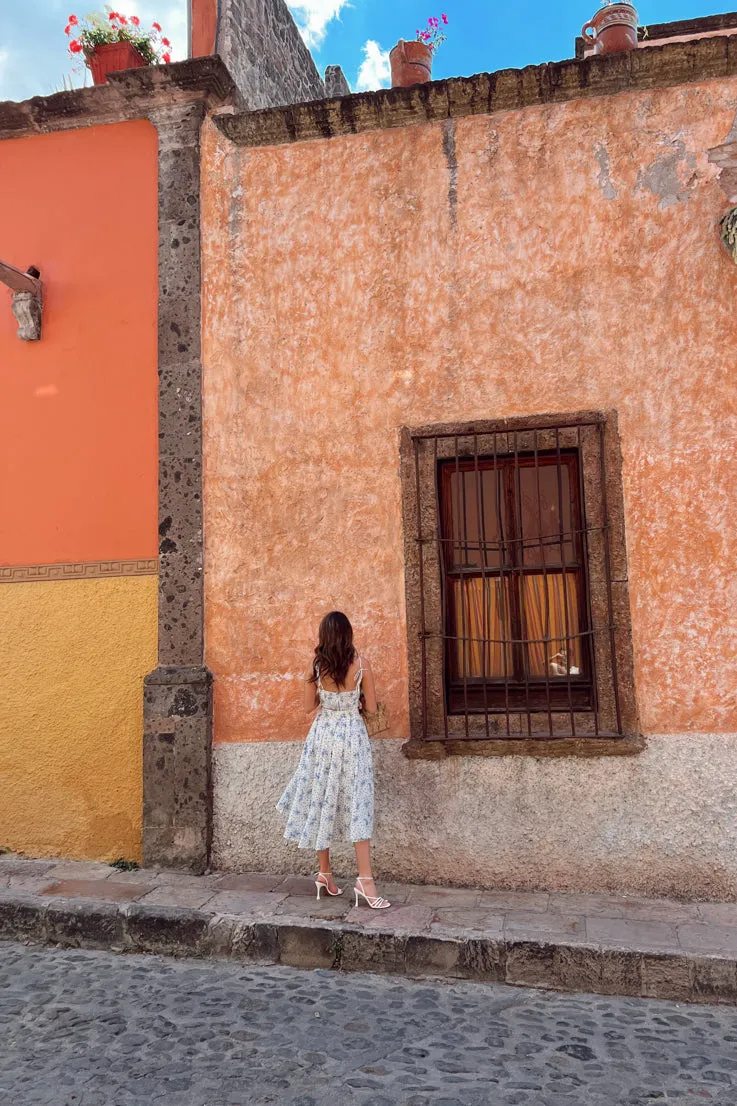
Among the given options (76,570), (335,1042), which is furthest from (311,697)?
(76,570)

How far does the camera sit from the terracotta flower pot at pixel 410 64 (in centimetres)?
557

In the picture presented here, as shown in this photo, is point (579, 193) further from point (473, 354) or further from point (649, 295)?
point (473, 354)

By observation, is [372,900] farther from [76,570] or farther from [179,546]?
[76,570]

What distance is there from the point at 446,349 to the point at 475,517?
3.35ft

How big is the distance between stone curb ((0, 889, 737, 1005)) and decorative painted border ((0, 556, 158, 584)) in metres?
1.95

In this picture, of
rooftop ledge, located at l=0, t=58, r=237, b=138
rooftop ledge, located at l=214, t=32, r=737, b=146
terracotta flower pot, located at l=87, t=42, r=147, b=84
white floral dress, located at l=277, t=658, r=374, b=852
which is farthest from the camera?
terracotta flower pot, located at l=87, t=42, r=147, b=84

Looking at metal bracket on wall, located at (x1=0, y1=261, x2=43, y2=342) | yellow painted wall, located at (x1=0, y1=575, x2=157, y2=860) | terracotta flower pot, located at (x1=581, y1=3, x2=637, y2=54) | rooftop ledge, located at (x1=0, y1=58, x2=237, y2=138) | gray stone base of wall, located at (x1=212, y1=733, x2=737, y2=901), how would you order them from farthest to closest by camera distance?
metal bracket on wall, located at (x1=0, y1=261, x2=43, y2=342) < rooftop ledge, located at (x1=0, y1=58, x2=237, y2=138) < yellow painted wall, located at (x1=0, y1=575, x2=157, y2=860) < terracotta flower pot, located at (x1=581, y1=3, x2=637, y2=54) < gray stone base of wall, located at (x1=212, y1=733, x2=737, y2=901)

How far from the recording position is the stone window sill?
4711 millimetres


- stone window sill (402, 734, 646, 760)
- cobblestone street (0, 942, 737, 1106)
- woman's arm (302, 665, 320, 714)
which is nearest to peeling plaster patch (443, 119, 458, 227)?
woman's arm (302, 665, 320, 714)

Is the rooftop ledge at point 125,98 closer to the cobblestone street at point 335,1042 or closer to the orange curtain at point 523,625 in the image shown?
the orange curtain at point 523,625

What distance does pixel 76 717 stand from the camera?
5.57 m

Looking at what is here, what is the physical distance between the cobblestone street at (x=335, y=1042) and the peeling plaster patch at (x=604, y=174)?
13.9ft

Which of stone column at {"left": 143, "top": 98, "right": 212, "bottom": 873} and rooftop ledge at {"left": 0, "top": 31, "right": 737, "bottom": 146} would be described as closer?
rooftop ledge at {"left": 0, "top": 31, "right": 737, "bottom": 146}

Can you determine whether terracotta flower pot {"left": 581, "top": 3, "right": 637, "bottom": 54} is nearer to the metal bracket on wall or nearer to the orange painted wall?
the orange painted wall
